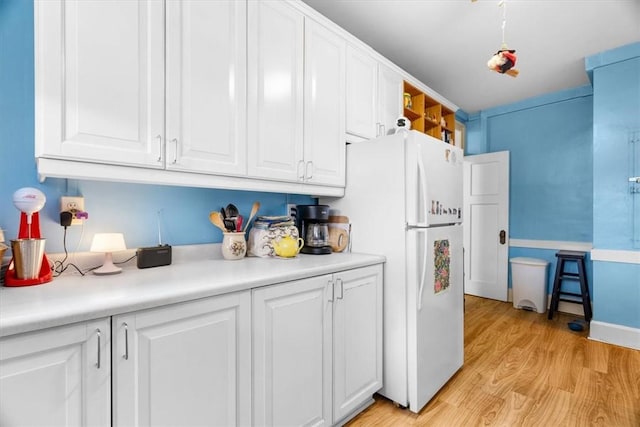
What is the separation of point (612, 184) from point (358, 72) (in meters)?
2.70

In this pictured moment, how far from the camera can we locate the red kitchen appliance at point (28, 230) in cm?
110

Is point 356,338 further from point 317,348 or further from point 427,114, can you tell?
point 427,114

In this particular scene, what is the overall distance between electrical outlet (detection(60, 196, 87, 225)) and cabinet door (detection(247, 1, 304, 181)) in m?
0.77

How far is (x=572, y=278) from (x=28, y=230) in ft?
15.9

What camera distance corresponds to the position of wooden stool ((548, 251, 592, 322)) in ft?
10.8

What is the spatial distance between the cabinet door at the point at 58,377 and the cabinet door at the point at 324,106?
4.40ft

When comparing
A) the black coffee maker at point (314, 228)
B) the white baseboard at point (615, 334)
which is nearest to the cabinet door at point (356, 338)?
the black coffee maker at point (314, 228)

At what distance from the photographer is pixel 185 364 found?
108 cm

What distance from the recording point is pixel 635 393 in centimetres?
206

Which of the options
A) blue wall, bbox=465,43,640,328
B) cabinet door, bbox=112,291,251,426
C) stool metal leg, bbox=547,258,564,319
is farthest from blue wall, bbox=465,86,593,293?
cabinet door, bbox=112,291,251,426

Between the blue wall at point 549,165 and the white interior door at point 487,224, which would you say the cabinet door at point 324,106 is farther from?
the blue wall at point 549,165

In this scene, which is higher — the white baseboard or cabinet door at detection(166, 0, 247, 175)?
Result: cabinet door at detection(166, 0, 247, 175)

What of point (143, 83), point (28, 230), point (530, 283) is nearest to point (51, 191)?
point (28, 230)

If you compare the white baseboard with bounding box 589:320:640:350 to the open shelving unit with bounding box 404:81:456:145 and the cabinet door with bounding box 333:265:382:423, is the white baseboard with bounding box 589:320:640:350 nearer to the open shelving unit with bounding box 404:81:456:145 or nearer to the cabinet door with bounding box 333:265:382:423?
the open shelving unit with bounding box 404:81:456:145
